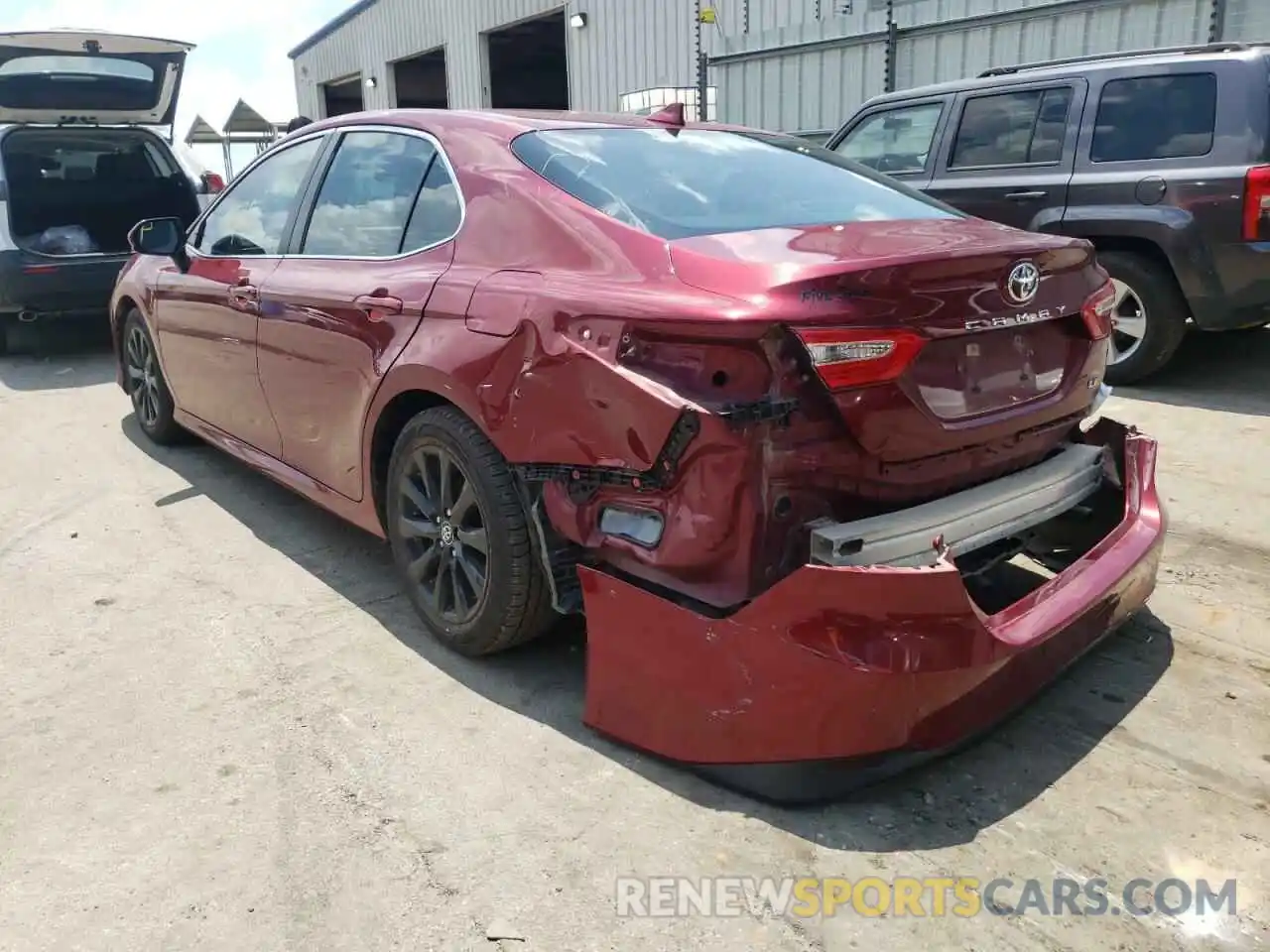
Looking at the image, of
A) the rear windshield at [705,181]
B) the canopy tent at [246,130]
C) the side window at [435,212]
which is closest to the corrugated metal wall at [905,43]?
the rear windshield at [705,181]

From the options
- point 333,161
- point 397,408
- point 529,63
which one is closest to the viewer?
point 397,408

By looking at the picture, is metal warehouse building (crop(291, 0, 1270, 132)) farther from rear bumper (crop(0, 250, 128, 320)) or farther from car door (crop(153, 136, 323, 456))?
car door (crop(153, 136, 323, 456))

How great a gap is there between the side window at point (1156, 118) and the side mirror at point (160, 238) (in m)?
5.21

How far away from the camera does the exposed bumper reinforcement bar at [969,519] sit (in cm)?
231

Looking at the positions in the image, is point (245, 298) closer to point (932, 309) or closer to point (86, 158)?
point (932, 309)

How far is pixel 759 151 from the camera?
3463 millimetres

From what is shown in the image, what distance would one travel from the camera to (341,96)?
96.6 ft

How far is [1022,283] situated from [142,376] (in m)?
4.89

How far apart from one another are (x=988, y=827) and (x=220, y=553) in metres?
3.18

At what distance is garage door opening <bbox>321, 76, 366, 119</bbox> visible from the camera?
28.2 metres

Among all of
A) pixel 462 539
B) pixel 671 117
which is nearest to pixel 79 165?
pixel 671 117

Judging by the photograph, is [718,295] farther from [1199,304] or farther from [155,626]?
[1199,304]

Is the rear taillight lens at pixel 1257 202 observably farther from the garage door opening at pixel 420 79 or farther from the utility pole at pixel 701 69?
the garage door opening at pixel 420 79

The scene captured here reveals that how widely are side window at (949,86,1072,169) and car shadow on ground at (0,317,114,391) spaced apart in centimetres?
649
